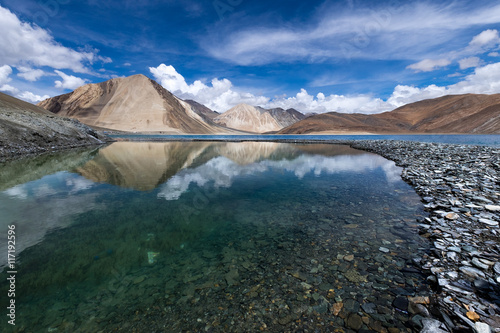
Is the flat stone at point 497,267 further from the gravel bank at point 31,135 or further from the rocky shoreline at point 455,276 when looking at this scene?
the gravel bank at point 31,135

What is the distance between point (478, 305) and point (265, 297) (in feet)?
12.4

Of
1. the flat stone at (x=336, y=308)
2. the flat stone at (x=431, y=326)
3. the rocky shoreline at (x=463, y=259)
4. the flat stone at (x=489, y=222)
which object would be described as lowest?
the flat stone at (x=336, y=308)

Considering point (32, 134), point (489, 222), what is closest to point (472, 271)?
point (489, 222)

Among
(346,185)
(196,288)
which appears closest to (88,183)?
(196,288)

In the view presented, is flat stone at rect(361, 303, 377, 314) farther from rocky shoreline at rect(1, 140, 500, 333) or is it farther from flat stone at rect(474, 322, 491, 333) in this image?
flat stone at rect(474, 322, 491, 333)

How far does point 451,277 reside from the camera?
15.3ft

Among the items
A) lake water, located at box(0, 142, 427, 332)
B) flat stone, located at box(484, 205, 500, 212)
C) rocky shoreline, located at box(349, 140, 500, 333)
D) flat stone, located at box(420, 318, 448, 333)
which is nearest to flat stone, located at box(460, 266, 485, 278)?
rocky shoreline, located at box(349, 140, 500, 333)

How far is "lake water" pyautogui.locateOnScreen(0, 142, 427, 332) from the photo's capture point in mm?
4082

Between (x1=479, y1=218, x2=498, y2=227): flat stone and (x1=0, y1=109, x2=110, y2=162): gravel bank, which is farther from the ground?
(x1=0, y1=109, x2=110, y2=162): gravel bank

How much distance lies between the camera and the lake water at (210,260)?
4082 mm

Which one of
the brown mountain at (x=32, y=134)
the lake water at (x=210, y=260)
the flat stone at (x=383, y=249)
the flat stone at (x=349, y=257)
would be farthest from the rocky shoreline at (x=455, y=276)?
the brown mountain at (x=32, y=134)

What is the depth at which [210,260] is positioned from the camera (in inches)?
229

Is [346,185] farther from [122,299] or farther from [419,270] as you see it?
[122,299]

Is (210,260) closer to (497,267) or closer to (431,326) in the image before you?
(431,326)
